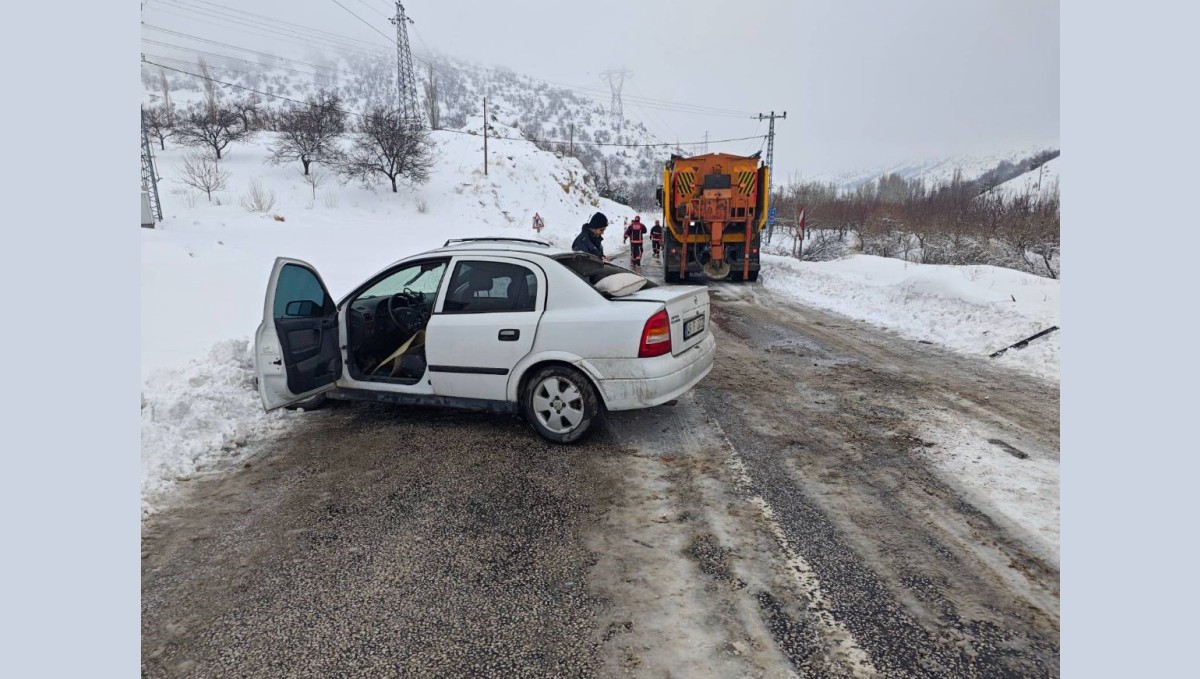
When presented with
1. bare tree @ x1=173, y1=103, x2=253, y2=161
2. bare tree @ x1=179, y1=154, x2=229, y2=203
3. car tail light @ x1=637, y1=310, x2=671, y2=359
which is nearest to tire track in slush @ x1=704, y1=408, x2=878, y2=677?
car tail light @ x1=637, y1=310, x2=671, y2=359

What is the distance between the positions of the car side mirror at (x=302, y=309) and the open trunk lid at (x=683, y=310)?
263 cm

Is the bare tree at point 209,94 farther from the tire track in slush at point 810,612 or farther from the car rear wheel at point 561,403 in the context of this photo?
the tire track in slush at point 810,612

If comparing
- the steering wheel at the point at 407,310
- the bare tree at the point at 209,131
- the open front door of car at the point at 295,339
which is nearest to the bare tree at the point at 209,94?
the bare tree at the point at 209,131

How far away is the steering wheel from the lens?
554 cm

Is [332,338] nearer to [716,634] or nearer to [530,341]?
[530,341]

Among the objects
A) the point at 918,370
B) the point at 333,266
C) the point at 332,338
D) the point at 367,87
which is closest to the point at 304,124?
the point at 333,266

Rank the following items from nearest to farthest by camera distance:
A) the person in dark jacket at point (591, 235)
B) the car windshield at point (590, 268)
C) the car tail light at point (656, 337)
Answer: the car tail light at point (656, 337)
the car windshield at point (590, 268)
the person in dark jacket at point (591, 235)

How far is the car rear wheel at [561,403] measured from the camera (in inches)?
170

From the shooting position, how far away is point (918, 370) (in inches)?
252

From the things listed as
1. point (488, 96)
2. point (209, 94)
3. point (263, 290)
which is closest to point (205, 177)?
point (263, 290)

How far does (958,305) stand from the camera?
8.97 meters

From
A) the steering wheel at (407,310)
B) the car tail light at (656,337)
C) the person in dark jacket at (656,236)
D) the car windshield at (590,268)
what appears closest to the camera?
the car tail light at (656,337)

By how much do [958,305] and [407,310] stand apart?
8.39m

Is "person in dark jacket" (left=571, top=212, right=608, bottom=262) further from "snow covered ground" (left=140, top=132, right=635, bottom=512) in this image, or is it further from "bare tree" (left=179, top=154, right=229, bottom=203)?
"bare tree" (left=179, top=154, right=229, bottom=203)
